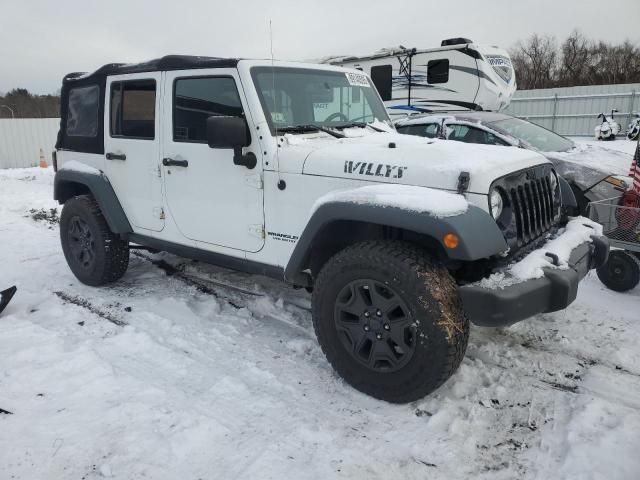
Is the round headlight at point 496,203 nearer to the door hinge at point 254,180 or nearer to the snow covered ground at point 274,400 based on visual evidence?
the snow covered ground at point 274,400

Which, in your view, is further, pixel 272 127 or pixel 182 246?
pixel 182 246

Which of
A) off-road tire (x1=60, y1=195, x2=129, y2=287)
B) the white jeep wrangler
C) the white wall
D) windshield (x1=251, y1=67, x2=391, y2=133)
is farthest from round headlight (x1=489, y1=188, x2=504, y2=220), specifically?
the white wall

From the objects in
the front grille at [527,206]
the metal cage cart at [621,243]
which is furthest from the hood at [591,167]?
→ the front grille at [527,206]

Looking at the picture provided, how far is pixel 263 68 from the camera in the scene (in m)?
3.58

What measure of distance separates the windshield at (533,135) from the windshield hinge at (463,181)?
15.4ft

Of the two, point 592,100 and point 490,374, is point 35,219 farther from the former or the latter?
point 592,100

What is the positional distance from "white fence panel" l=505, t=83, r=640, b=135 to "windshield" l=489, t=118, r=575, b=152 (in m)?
15.7

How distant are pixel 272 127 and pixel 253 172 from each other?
12.8 inches

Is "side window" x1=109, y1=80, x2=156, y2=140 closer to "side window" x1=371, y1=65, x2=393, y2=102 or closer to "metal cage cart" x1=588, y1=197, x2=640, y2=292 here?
"metal cage cart" x1=588, y1=197, x2=640, y2=292

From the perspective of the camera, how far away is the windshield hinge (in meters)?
2.65

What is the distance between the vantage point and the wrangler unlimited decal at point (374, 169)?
289 centimetres

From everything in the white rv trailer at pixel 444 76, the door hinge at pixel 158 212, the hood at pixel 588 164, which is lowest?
the door hinge at pixel 158 212

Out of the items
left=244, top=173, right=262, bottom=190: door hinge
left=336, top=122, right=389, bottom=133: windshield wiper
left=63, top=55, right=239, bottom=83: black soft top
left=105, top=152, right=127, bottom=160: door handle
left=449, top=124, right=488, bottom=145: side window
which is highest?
left=63, top=55, right=239, bottom=83: black soft top

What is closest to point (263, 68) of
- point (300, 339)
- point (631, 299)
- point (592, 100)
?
point (300, 339)
